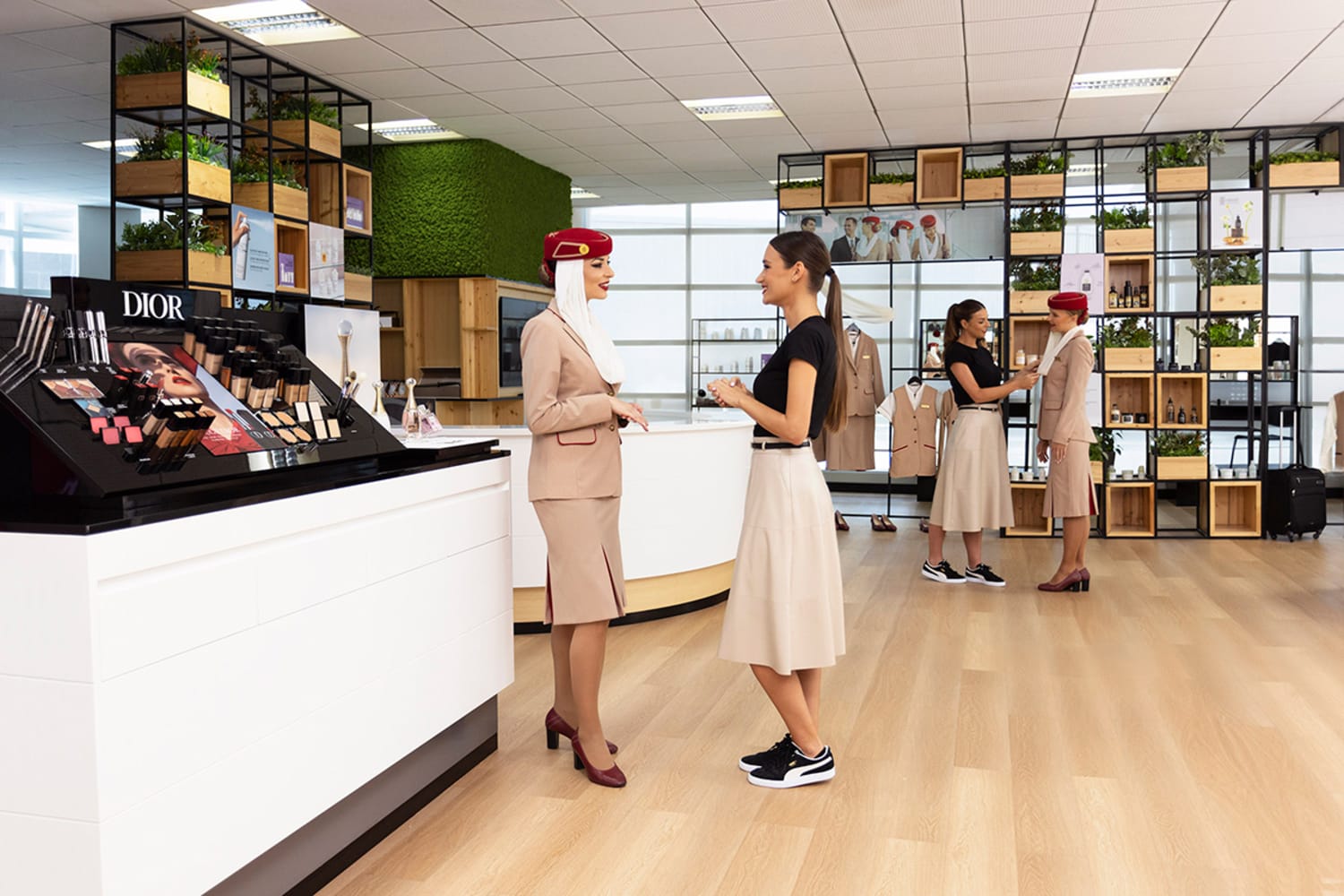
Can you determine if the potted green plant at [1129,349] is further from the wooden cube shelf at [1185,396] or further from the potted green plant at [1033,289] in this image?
the potted green plant at [1033,289]

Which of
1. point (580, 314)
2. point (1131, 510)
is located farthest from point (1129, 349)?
point (580, 314)

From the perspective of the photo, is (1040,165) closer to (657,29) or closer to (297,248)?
(657,29)

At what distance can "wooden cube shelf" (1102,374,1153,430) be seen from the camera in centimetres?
884

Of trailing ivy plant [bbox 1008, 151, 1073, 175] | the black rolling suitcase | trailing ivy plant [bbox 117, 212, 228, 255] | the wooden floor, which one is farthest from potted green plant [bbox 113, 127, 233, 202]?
the black rolling suitcase

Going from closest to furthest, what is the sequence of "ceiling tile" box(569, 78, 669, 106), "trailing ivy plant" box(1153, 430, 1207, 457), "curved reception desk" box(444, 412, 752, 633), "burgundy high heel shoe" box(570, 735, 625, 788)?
1. "burgundy high heel shoe" box(570, 735, 625, 788)
2. "curved reception desk" box(444, 412, 752, 633)
3. "ceiling tile" box(569, 78, 669, 106)
4. "trailing ivy plant" box(1153, 430, 1207, 457)

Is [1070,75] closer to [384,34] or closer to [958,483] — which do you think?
[958,483]

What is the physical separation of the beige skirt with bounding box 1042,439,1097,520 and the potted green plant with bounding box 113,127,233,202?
5.07m

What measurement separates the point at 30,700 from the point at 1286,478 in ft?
28.6

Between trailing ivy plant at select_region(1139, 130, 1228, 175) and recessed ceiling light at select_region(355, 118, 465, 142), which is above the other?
recessed ceiling light at select_region(355, 118, 465, 142)

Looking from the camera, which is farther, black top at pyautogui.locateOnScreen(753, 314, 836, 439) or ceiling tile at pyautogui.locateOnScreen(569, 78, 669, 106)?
ceiling tile at pyautogui.locateOnScreen(569, 78, 669, 106)

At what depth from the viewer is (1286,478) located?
27.8ft

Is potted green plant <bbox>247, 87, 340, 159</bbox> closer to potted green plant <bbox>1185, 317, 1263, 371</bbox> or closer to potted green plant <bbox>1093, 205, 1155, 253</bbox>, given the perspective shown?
potted green plant <bbox>1093, 205, 1155, 253</bbox>

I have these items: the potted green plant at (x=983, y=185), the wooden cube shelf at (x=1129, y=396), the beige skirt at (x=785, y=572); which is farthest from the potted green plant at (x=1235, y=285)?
the beige skirt at (x=785, y=572)

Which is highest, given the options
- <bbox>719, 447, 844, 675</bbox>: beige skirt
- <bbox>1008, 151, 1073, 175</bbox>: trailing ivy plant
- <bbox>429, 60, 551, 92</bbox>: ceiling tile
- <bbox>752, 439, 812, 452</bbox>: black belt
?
<bbox>429, 60, 551, 92</bbox>: ceiling tile
